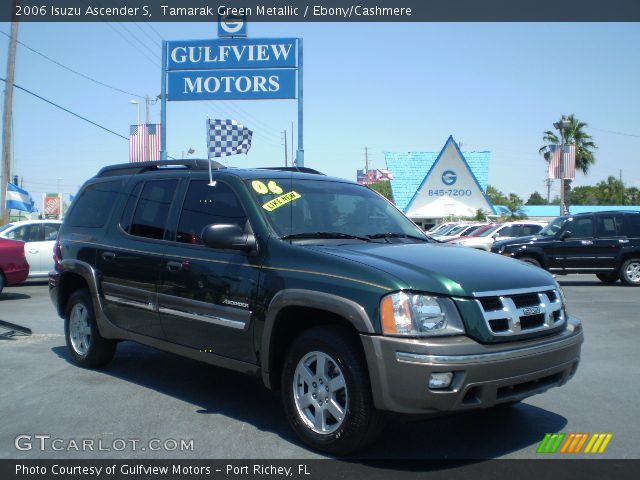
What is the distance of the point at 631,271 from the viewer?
53.1 feet

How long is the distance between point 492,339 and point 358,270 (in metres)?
0.94

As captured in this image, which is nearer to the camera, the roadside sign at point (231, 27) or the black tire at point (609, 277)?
the black tire at point (609, 277)

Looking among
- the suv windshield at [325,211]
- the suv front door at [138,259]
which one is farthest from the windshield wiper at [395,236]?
the suv front door at [138,259]

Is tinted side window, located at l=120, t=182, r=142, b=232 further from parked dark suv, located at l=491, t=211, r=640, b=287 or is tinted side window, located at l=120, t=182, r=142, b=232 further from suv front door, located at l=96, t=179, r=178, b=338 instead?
parked dark suv, located at l=491, t=211, r=640, b=287

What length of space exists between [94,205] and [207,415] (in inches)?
116

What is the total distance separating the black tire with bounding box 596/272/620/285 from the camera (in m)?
16.7

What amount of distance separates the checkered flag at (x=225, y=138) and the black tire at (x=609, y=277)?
38.4ft

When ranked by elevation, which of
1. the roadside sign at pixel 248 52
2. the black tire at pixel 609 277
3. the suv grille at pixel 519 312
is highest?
the roadside sign at pixel 248 52

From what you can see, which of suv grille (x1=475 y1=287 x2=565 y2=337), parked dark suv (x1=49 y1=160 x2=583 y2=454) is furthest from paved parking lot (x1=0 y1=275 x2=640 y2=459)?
suv grille (x1=475 y1=287 x2=565 y2=337)

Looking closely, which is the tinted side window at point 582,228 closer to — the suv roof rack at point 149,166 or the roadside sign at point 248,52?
the roadside sign at point 248,52

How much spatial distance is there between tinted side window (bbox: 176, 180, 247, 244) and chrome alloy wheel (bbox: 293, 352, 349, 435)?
4.43ft

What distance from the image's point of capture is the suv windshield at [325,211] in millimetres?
4957

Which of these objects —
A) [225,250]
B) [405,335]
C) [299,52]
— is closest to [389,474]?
[405,335]

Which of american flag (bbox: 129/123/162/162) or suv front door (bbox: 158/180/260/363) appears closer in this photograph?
suv front door (bbox: 158/180/260/363)
